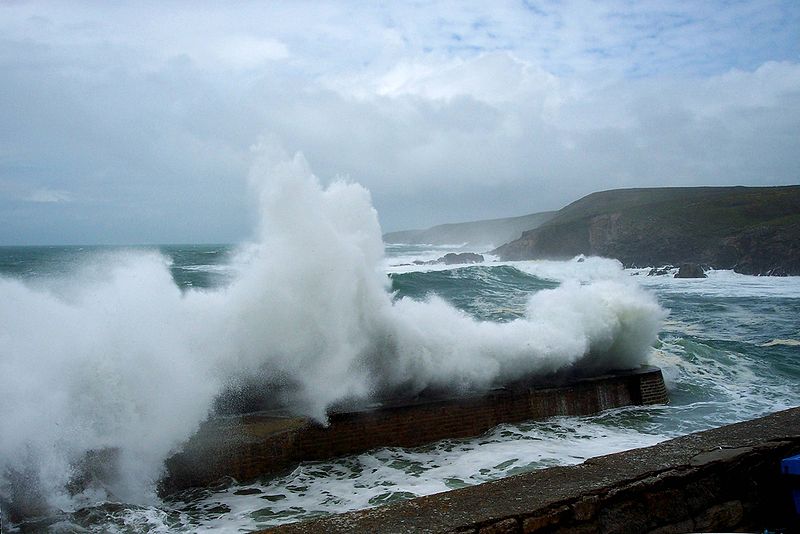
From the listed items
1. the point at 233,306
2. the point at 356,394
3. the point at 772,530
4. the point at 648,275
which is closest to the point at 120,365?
the point at 233,306

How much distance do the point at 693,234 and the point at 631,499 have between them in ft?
161

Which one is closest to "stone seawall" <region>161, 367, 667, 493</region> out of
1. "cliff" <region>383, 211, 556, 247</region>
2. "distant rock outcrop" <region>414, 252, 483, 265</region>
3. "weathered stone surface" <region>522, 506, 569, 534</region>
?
"weathered stone surface" <region>522, 506, 569, 534</region>

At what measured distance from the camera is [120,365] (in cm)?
602

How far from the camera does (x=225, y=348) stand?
7293 mm

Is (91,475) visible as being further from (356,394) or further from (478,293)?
(478,293)

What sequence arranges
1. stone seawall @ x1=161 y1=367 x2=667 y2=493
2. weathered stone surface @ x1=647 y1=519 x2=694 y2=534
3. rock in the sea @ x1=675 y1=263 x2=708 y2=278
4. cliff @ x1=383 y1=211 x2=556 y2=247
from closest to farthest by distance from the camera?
weathered stone surface @ x1=647 y1=519 x2=694 y2=534 < stone seawall @ x1=161 y1=367 x2=667 y2=493 < rock in the sea @ x1=675 y1=263 x2=708 y2=278 < cliff @ x1=383 y1=211 x2=556 y2=247

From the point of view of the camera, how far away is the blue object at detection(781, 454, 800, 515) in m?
3.11

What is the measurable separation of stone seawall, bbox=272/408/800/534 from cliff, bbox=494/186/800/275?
3688 centimetres

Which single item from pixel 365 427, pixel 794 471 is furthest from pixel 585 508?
pixel 365 427

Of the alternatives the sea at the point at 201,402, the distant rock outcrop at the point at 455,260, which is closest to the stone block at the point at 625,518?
the sea at the point at 201,402

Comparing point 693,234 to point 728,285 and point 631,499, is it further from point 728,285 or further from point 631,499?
point 631,499

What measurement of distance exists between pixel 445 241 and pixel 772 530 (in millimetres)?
118404

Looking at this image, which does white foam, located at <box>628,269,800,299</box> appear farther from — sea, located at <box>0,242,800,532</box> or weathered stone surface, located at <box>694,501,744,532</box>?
weathered stone surface, located at <box>694,501,744,532</box>

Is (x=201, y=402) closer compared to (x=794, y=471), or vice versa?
(x=794, y=471)
